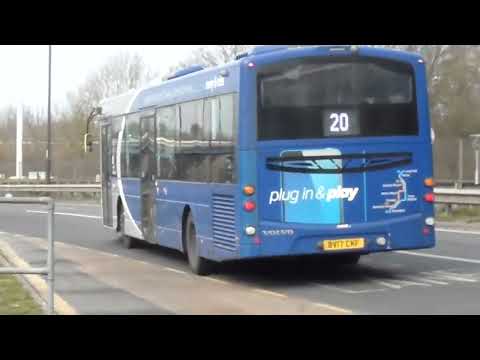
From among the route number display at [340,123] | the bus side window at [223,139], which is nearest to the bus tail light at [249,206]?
the bus side window at [223,139]

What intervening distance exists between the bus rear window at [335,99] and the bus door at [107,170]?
845 centimetres

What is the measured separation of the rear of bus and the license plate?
0.01 metres

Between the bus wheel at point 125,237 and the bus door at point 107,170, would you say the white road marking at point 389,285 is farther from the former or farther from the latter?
the bus door at point 107,170

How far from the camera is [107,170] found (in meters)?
20.6

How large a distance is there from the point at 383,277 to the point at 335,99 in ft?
9.23

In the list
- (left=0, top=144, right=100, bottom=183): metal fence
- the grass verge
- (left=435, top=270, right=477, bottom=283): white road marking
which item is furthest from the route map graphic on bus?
(left=0, top=144, right=100, bottom=183): metal fence

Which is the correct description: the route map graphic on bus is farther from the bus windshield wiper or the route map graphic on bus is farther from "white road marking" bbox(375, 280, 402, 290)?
"white road marking" bbox(375, 280, 402, 290)

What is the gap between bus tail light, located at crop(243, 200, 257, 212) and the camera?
39.8ft

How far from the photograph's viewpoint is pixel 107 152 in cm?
2058

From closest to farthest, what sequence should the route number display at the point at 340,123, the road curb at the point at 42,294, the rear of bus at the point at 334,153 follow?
1. the road curb at the point at 42,294
2. the rear of bus at the point at 334,153
3. the route number display at the point at 340,123

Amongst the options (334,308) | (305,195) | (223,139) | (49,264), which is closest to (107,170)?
(223,139)

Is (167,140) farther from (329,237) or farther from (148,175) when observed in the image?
(329,237)

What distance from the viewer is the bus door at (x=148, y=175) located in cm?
1661

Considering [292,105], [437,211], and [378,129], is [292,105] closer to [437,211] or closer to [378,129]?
[378,129]
